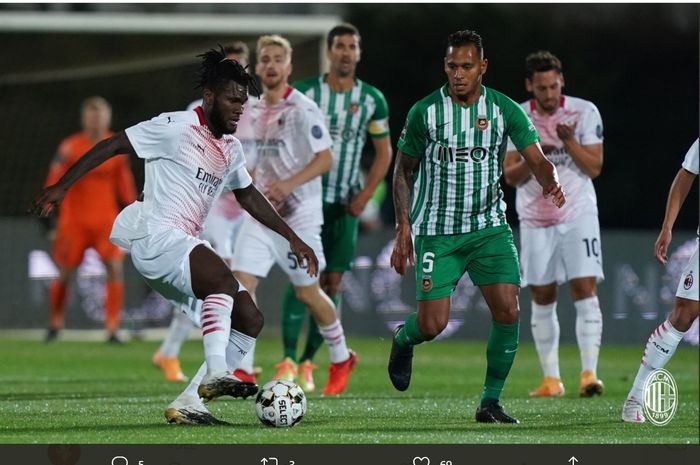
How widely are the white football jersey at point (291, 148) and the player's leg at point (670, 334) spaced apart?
9.54 feet

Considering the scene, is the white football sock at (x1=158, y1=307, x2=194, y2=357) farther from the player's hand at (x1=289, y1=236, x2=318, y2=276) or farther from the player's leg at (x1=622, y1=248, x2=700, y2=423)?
the player's leg at (x1=622, y1=248, x2=700, y2=423)

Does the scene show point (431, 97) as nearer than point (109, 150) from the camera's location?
No

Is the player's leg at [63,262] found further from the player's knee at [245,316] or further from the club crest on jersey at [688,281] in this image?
the club crest on jersey at [688,281]

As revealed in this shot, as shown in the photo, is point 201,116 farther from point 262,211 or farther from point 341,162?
point 341,162

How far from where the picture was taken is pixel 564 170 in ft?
33.6

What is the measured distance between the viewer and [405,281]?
16.6 meters

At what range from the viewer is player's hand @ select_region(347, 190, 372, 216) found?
34.4ft

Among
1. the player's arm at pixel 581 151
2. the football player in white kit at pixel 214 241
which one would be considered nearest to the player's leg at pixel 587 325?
the player's arm at pixel 581 151

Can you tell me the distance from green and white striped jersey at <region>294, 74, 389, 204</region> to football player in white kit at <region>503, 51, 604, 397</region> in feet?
3.42

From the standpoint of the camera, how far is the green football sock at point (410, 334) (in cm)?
805

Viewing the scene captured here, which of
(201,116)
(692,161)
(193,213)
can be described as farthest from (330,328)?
(692,161)

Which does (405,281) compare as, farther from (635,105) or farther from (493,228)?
(635,105)

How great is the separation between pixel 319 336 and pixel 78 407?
257cm
